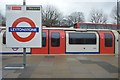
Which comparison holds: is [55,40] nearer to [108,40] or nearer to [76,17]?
[108,40]

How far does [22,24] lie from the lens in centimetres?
1195

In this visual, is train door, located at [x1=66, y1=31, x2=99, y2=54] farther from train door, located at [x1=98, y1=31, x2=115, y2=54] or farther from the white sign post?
the white sign post

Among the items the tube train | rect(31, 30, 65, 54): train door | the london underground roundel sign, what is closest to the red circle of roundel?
the london underground roundel sign

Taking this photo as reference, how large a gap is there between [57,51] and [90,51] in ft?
8.06

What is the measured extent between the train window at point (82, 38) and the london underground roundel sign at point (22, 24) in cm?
723

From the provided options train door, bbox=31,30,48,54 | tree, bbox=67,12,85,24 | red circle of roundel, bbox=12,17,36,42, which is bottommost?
train door, bbox=31,30,48,54

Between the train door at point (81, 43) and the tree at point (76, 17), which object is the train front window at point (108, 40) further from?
the tree at point (76, 17)

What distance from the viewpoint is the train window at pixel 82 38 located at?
19000 millimetres

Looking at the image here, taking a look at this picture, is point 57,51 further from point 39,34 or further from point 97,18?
point 97,18

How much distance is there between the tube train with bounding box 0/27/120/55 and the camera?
18.5 metres

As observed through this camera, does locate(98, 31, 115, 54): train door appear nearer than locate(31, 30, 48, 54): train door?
No

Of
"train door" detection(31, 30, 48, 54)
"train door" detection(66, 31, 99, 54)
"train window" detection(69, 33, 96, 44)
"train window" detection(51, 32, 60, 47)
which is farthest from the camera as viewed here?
"train window" detection(69, 33, 96, 44)

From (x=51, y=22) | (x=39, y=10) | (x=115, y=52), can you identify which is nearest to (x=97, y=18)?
(x=51, y=22)

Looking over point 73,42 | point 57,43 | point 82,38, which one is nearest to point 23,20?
point 57,43
